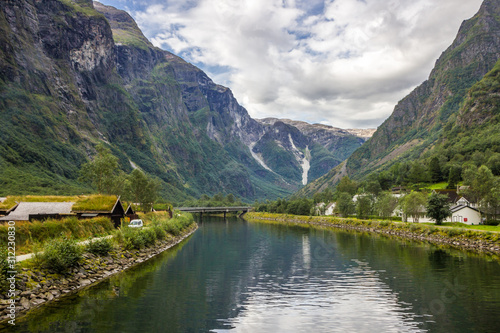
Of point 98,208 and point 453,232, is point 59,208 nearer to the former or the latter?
point 98,208

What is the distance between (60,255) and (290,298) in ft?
66.6

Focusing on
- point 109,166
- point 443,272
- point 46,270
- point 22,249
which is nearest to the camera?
point 46,270

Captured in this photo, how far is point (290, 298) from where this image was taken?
29.1 m

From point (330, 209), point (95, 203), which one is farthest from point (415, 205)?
point (95, 203)

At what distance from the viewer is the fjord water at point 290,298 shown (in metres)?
22.0

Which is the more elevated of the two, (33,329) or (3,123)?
(3,123)

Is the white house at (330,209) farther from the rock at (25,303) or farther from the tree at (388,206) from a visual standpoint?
the rock at (25,303)

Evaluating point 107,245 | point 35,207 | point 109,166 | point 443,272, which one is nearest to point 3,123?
point 109,166

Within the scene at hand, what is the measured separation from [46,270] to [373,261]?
40.4m

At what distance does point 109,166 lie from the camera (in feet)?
286

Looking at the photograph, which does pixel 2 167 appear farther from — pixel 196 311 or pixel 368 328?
pixel 368 328

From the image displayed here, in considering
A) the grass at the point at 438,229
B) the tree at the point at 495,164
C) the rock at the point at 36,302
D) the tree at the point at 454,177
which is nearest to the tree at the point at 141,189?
the grass at the point at 438,229

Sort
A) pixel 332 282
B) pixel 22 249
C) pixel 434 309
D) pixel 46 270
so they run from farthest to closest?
pixel 332 282, pixel 22 249, pixel 46 270, pixel 434 309

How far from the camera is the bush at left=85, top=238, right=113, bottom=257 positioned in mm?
37375
